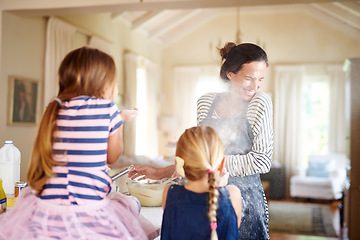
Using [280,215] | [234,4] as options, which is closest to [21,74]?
[234,4]

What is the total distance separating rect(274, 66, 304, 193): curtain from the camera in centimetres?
746

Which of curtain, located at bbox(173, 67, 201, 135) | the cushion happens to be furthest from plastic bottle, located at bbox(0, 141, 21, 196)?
curtain, located at bbox(173, 67, 201, 135)

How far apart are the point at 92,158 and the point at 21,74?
3.55 m

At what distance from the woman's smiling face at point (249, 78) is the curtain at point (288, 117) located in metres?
6.25

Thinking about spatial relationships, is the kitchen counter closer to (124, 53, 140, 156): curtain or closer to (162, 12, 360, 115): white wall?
(124, 53, 140, 156): curtain

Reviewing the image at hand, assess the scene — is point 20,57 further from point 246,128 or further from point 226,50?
point 246,128

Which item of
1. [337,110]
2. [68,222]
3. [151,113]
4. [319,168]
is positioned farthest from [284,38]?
[68,222]

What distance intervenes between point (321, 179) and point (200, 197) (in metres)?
6.24

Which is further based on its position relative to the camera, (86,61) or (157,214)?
(157,214)

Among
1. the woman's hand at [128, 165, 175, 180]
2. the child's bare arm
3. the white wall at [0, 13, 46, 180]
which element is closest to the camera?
the child's bare arm

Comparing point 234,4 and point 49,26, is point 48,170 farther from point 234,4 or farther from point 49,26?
point 49,26

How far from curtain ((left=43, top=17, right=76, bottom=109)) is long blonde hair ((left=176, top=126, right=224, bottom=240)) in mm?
3622

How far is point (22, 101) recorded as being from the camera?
427 centimetres

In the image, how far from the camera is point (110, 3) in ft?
11.7
